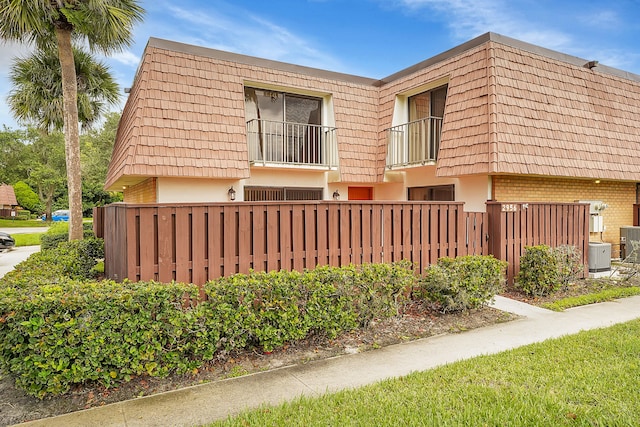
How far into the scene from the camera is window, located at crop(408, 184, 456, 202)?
1117 centimetres

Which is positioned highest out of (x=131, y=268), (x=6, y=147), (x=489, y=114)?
(x=6, y=147)

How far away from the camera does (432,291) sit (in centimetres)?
620

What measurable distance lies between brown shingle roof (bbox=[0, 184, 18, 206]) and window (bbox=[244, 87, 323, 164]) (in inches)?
2018

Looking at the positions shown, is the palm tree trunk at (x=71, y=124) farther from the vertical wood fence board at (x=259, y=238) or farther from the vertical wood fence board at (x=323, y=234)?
the vertical wood fence board at (x=323, y=234)

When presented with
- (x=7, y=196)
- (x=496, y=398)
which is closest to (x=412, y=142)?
(x=496, y=398)

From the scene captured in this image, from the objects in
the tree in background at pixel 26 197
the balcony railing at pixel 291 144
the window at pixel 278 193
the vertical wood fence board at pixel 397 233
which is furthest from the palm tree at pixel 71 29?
the tree in background at pixel 26 197

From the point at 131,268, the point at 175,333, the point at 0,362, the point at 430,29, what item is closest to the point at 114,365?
the point at 175,333

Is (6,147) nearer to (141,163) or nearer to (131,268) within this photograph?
(141,163)

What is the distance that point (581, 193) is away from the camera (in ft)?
37.2

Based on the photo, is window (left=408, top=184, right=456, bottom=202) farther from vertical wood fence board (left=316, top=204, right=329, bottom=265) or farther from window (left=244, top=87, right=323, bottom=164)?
vertical wood fence board (left=316, top=204, right=329, bottom=265)

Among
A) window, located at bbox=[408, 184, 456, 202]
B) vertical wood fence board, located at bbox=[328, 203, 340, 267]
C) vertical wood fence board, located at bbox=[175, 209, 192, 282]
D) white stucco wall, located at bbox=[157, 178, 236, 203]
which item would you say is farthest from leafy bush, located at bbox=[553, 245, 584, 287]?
white stucco wall, located at bbox=[157, 178, 236, 203]

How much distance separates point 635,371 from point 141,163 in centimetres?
905

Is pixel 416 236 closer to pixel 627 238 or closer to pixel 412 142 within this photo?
pixel 412 142

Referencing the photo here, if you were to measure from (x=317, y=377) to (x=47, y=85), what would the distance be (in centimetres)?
1472
